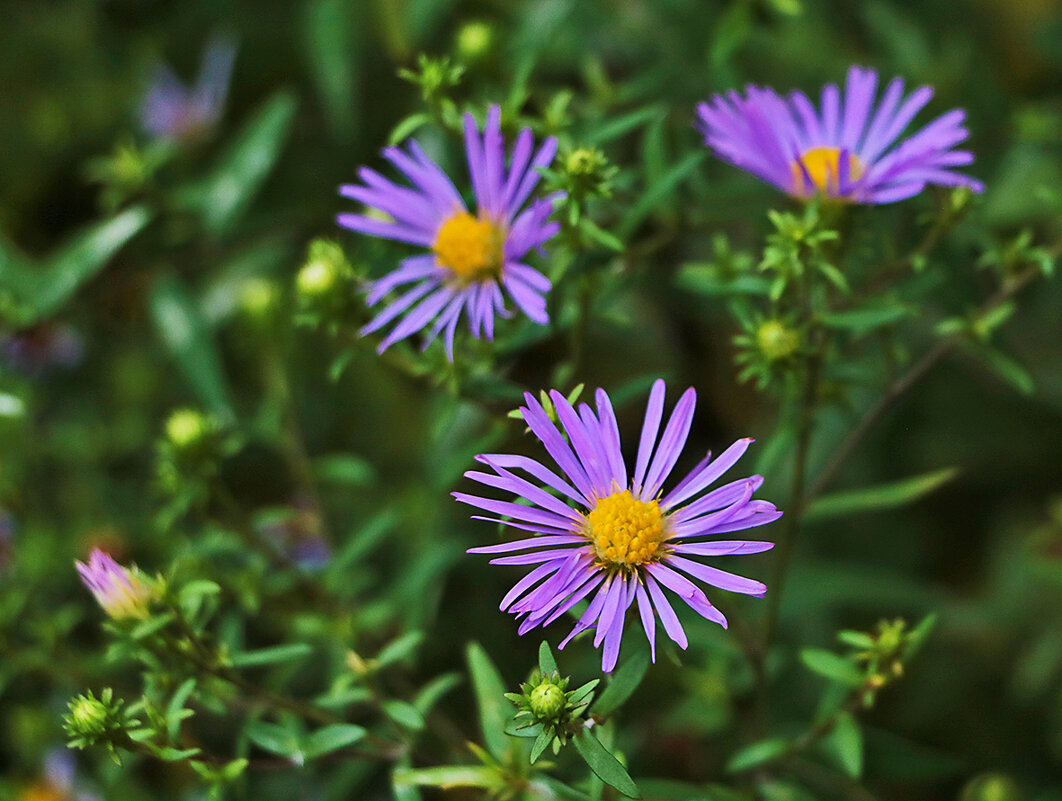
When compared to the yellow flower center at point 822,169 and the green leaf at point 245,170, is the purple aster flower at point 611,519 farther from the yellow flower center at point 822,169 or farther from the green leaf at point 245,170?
the green leaf at point 245,170

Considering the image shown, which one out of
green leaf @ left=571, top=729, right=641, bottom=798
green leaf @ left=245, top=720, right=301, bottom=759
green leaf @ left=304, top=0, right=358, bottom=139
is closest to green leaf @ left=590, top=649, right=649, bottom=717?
green leaf @ left=571, top=729, right=641, bottom=798

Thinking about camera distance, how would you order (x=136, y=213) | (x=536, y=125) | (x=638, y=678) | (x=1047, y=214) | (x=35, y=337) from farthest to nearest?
(x=35, y=337)
(x=1047, y=214)
(x=136, y=213)
(x=536, y=125)
(x=638, y=678)

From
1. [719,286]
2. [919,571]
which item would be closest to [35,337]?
[719,286]

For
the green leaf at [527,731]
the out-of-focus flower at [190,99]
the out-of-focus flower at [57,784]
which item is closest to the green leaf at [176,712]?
the green leaf at [527,731]

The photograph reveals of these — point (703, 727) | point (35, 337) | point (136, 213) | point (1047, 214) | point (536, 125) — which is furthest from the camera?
point (35, 337)

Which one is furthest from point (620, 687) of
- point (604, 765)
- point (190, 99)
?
point (190, 99)

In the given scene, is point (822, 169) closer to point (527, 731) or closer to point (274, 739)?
point (527, 731)

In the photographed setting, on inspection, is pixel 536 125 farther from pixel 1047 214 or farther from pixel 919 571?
pixel 919 571
